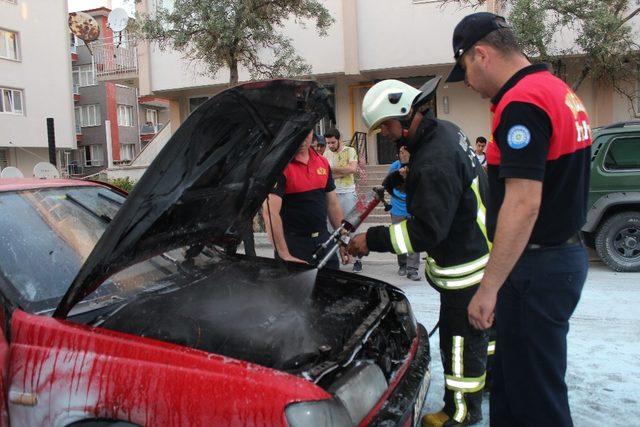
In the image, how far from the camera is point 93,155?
37781 mm

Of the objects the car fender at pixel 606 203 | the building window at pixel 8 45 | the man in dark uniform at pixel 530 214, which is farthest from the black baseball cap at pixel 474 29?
the building window at pixel 8 45

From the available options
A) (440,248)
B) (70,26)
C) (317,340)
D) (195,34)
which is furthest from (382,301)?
(70,26)

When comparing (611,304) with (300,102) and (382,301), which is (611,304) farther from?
(300,102)

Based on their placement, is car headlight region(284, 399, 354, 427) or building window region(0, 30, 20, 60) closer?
car headlight region(284, 399, 354, 427)

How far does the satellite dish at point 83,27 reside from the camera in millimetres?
27656

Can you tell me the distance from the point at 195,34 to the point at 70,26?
70.8ft

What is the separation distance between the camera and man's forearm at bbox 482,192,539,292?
6.49 feet

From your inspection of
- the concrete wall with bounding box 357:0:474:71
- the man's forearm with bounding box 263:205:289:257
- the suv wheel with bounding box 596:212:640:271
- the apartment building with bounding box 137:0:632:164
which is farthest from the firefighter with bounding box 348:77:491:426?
the concrete wall with bounding box 357:0:474:71

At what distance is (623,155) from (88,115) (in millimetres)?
37037

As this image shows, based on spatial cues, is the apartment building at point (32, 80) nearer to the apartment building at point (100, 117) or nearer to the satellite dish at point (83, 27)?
the satellite dish at point (83, 27)

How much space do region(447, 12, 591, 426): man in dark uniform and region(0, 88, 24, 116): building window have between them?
28.0 metres

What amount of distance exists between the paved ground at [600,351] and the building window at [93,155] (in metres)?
35.3

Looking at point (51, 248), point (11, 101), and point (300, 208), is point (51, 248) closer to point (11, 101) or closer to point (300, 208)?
point (300, 208)

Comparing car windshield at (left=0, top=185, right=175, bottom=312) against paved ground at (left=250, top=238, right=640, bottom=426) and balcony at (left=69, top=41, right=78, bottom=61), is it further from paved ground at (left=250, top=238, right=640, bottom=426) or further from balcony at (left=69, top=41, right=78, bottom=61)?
balcony at (left=69, top=41, right=78, bottom=61)
